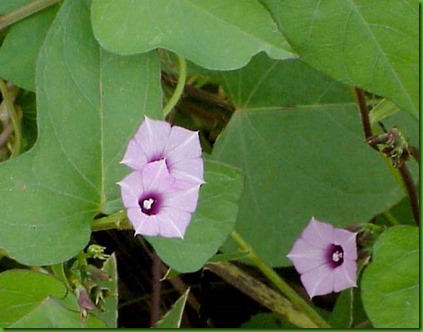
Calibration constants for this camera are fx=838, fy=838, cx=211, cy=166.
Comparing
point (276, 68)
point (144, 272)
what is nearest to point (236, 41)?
point (276, 68)

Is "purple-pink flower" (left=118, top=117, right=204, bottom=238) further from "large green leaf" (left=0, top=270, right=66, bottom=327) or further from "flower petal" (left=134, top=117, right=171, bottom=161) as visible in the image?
"large green leaf" (left=0, top=270, right=66, bottom=327)

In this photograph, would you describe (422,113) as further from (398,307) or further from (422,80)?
(398,307)

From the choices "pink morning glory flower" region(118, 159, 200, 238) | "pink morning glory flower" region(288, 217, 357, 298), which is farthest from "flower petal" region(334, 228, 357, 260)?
"pink morning glory flower" region(118, 159, 200, 238)

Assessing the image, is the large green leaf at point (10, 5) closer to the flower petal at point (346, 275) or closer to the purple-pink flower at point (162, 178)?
the purple-pink flower at point (162, 178)

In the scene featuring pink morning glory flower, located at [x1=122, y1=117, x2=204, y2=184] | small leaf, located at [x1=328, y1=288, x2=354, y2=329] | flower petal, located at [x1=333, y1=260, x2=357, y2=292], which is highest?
pink morning glory flower, located at [x1=122, y1=117, x2=204, y2=184]

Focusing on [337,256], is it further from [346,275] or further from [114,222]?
[114,222]
